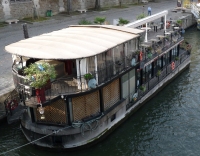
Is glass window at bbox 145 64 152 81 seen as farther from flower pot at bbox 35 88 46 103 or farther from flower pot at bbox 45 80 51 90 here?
flower pot at bbox 35 88 46 103

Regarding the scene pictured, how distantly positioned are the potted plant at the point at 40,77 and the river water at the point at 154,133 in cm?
385

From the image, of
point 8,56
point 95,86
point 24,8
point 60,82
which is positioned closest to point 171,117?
point 95,86

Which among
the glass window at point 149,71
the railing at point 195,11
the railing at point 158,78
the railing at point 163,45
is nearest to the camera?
the railing at point 158,78

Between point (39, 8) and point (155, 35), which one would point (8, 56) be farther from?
point (39, 8)

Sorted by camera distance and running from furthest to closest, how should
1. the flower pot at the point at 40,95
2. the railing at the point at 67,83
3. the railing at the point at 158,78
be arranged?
1. the railing at the point at 158,78
2. the railing at the point at 67,83
3. the flower pot at the point at 40,95

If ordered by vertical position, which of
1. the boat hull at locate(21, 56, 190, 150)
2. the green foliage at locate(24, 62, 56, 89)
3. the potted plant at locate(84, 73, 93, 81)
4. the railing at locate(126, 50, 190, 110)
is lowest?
the boat hull at locate(21, 56, 190, 150)

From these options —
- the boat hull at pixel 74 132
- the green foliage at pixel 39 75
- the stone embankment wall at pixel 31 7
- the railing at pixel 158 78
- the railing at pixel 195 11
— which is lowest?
the boat hull at pixel 74 132

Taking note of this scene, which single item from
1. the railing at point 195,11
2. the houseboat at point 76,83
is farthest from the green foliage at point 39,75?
the railing at point 195,11

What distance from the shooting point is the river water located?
1619 cm

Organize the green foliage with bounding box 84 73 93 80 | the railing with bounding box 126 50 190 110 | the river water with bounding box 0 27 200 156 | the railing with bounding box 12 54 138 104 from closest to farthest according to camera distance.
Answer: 1. the railing with bounding box 12 54 138 104
2. the green foliage with bounding box 84 73 93 80
3. the river water with bounding box 0 27 200 156
4. the railing with bounding box 126 50 190 110

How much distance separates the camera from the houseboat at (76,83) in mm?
14492

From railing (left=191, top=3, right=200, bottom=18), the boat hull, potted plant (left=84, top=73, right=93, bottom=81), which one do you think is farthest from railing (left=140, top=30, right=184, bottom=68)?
railing (left=191, top=3, right=200, bottom=18)

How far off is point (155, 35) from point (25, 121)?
14234mm

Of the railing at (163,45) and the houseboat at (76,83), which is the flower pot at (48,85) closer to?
the houseboat at (76,83)
